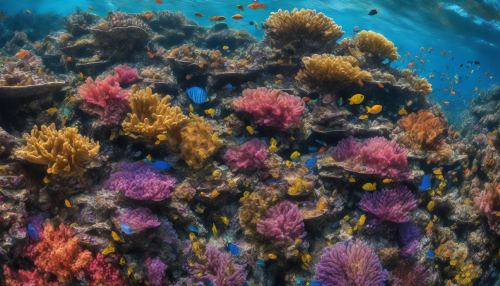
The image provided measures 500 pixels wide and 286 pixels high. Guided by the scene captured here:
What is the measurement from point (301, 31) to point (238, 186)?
4288 millimetres

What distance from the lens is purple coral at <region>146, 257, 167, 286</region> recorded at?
3.72 meters

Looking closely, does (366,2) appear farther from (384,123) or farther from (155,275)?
(155,275)

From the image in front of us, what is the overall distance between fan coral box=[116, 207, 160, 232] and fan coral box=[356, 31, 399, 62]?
715 cm

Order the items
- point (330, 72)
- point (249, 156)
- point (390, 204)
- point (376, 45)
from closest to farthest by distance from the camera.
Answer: point (390, 204) < point (249, 156) < point (330, 72) < point (376, 45)

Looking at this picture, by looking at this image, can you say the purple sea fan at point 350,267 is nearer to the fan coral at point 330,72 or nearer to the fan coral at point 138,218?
the fan coral at point 138,218

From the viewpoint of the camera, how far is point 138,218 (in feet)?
11.9

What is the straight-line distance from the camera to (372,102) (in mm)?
6375

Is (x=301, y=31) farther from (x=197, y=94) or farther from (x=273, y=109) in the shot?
(x=197, y=94)

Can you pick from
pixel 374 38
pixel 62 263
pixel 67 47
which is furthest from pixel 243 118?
pixel 67 47

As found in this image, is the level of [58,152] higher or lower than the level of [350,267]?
higher

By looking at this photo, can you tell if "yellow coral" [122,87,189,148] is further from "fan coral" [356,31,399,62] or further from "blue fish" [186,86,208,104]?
"fan coral" [356,31,399,62]

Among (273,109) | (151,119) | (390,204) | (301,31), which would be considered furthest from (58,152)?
(301,31)

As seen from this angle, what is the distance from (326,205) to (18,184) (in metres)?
4.77

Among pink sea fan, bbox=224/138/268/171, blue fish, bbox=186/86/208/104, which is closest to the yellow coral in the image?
blue fish, bbox=186/86/208/104
